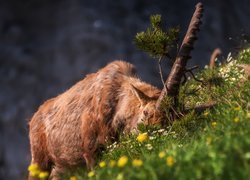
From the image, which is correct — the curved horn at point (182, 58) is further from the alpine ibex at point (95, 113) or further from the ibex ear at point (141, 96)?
the ibex ear at point (141, 96)

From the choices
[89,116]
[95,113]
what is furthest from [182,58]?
[89,116]

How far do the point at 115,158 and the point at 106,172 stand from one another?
2697mm

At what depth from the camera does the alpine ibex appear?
9125 millimetres

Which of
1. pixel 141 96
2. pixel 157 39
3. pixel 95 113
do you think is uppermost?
pixel 95 113

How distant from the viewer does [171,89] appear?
354 inches

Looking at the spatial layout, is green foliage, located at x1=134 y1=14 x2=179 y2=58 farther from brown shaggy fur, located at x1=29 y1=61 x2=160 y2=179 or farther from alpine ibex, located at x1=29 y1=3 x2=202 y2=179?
brown shaggy fur, located at x1=29 y1=61 x2=160 y2=179

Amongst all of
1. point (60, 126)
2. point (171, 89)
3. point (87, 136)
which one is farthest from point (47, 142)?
point (171, 89)

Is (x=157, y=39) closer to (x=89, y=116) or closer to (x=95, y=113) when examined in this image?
(x=95, y=113)

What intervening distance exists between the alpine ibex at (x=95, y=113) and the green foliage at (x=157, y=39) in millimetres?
276

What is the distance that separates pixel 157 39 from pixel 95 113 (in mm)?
2663

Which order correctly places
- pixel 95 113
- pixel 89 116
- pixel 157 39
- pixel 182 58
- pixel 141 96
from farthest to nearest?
pixel 89 116
pixel 95 113
pixel 141 96
pixel 182 58
pixel 157 39

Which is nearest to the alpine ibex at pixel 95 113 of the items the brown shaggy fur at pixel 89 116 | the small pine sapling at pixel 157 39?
the brown shaggy fur at pixel 89 116

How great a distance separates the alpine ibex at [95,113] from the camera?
912 centimetres

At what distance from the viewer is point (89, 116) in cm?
1078
